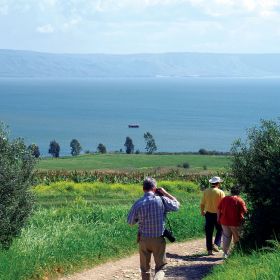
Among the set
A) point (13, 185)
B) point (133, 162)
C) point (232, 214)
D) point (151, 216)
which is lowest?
point (232, 214)

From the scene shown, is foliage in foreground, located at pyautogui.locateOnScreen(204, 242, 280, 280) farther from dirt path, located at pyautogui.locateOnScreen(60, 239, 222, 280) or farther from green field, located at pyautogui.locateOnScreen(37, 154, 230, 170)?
green field, located at pyautogui.locateOnScreen(37, 154, 230, 170)

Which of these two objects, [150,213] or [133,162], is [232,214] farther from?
[133,162]

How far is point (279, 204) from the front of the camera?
10.7 m

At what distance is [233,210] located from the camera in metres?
11.1

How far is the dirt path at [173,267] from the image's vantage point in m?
10.9

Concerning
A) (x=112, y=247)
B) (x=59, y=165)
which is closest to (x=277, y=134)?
(x=112, y=247)

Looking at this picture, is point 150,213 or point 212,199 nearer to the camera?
point 150,213

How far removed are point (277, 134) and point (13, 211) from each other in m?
5.10

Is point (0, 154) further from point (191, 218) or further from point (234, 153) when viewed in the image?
point (191, 218)

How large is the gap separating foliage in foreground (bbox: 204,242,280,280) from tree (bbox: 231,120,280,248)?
71 cm

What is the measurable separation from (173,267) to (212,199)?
5.34 feet

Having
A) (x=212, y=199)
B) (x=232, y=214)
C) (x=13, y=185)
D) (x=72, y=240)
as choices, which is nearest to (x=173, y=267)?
(x=232, y=214)

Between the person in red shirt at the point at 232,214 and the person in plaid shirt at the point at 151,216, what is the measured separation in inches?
98.9

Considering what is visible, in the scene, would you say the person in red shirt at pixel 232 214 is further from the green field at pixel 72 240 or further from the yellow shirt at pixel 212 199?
the green field at pixel 72 240
